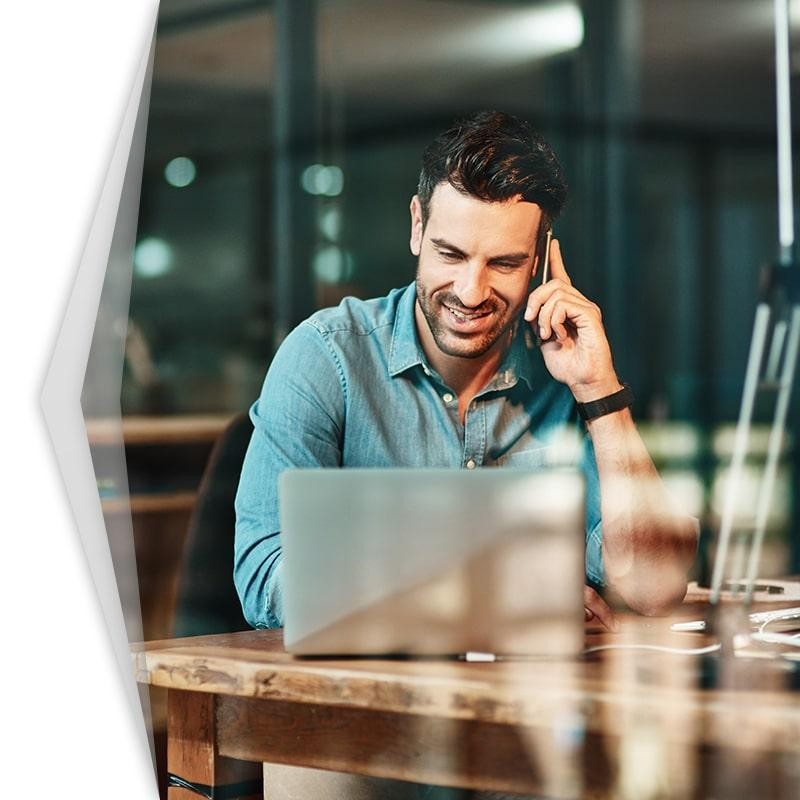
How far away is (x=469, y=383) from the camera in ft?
6.79

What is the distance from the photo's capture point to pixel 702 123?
2055 millimetres

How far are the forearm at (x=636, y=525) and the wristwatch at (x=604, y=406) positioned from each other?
1cm

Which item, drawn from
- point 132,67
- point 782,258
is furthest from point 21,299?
point 782,258

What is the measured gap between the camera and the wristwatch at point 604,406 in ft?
6.48

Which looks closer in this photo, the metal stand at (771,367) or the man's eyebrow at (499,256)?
the metal stand at (771,367)

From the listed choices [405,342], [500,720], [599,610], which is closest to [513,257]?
[405,342]

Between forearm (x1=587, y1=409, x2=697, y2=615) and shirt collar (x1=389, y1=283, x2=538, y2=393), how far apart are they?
15cm

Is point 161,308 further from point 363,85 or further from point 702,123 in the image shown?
point 702,123

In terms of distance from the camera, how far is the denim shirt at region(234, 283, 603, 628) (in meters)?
2.00

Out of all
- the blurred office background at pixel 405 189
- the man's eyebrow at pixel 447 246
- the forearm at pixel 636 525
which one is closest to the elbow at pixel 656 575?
the forearm at pixel 636 525

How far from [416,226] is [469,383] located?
0.33 m

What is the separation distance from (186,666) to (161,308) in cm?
130
